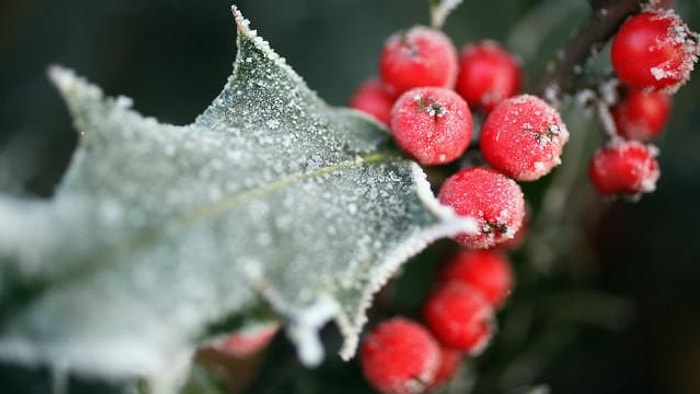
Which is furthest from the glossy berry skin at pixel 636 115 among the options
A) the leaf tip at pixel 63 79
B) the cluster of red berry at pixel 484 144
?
the leaf tip at pixel 63 79

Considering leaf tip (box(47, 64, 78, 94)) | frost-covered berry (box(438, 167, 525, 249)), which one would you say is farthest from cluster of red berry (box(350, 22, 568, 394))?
leaf tip (box(47, 64, 78, 94))

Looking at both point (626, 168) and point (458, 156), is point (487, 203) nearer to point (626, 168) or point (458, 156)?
point (458, 156)

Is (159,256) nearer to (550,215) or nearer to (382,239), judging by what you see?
(382,239)

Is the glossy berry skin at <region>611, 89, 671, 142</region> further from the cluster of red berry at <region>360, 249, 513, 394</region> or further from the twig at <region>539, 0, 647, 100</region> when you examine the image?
the cluster of red berry at <region>360, 249, 513, 394</region>

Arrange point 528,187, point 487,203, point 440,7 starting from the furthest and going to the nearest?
point 528,187, point 440,7, point 487,203

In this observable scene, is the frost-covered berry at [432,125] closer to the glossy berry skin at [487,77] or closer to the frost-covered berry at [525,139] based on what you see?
the frost-covered berry at [525,139]

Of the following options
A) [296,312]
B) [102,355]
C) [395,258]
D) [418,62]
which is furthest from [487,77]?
[102,355]
